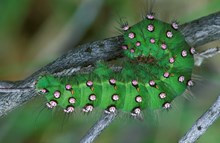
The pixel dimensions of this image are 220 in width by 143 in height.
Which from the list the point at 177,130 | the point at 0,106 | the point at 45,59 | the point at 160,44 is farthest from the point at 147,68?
the point at 45,59

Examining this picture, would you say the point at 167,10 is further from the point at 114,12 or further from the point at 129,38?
the point at 129,38

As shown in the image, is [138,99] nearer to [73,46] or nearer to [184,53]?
[184,53]

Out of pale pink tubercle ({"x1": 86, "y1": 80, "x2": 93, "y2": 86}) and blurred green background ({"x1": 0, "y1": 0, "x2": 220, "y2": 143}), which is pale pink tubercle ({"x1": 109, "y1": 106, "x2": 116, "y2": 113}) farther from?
blurred green background ({"x1": 0, "y1": 0, "x2": 220, "y2": 143})

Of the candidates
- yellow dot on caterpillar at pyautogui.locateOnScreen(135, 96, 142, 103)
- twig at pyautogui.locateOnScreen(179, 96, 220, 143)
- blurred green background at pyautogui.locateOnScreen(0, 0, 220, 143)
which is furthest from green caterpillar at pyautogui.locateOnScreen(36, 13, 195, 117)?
blurred green background at pyautogui.locateOnScreen(0, 0, 220, 143)

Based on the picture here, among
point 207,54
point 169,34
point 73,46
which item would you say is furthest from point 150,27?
point 73,46

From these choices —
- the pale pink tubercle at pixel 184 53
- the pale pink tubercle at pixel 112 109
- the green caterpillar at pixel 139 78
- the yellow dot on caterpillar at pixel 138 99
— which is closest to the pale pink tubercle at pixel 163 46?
the green caterpillar at pixel 139 78
